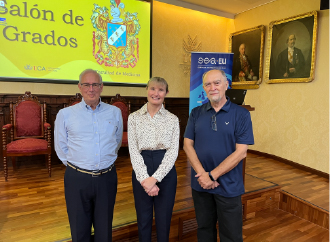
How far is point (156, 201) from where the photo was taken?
168 cm

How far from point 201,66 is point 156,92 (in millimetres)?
2578

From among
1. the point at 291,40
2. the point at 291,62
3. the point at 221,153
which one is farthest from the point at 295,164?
the point at 221,153

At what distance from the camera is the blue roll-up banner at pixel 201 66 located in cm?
394

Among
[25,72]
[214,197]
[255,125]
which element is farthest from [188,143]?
[255,125]

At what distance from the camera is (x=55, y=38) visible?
157 inches

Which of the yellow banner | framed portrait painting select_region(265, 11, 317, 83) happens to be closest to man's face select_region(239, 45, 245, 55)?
framed portrait painting select_region(265, 11, 317, 83)

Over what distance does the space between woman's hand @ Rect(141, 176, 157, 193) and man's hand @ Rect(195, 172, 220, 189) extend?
12.1 inches

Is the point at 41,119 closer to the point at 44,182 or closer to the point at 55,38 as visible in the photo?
the point at 44,182

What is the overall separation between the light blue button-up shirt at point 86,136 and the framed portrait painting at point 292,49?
388 cm

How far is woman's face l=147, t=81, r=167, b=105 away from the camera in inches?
62.3

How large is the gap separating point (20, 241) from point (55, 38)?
126 inches

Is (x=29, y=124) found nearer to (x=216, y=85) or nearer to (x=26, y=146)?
(x=26, y=146)

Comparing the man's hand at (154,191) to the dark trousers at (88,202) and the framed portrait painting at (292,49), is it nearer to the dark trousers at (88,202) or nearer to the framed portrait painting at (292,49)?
the dark trousers at (88,202)

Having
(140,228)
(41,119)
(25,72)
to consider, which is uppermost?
(25,72)
